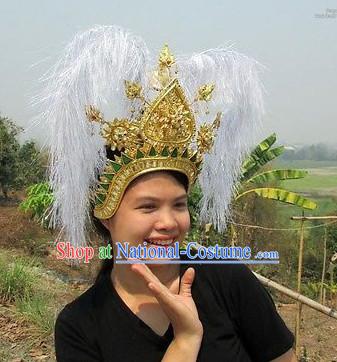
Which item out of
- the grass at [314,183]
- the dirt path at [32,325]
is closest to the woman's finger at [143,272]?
the dirt path at [32,325]

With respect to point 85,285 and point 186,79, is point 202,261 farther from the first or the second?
point 85,285

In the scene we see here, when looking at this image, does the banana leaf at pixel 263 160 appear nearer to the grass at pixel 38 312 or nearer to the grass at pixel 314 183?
the grass at pixel 314 183

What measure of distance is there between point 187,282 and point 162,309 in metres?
0.12

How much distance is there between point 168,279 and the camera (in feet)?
5.28

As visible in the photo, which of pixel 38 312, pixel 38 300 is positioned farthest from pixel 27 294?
pixel 38 312

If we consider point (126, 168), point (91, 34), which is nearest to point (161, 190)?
point (126, 168)

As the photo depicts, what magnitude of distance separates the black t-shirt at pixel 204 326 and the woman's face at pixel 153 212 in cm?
20

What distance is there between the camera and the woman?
1444 millimetres

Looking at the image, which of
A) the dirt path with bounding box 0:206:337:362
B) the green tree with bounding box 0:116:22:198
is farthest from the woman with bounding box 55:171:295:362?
the green tree with bounding box 0:116:22:198

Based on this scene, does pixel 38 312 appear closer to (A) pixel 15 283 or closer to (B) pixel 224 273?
(A) pixel 15 283

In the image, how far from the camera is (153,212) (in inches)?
58.8

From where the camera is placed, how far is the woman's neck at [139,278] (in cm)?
158

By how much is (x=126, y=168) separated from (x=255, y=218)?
13029 millimetres

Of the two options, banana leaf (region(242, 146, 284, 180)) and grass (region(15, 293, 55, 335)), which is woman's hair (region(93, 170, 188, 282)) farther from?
banana leaf (region(242, 146, 284, 180))
